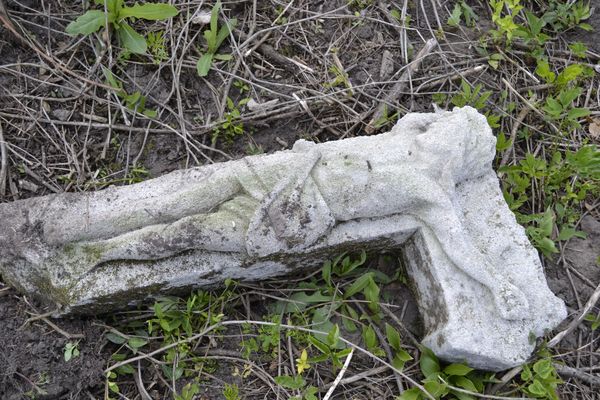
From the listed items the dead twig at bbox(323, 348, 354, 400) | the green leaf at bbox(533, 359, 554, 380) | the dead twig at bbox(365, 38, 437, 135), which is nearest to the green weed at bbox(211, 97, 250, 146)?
the dead twig at bbox(365, 38, 437, 135)

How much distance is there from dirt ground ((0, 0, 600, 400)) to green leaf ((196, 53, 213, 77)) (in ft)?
0.35

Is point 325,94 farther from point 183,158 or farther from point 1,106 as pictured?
point 1,106

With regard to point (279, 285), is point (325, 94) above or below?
above

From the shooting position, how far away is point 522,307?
9.73ft

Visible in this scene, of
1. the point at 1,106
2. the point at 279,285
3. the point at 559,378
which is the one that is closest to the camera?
the point at 559,378

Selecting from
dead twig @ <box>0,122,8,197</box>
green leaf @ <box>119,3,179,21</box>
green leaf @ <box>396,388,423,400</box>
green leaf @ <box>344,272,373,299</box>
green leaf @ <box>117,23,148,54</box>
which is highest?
green leaf @ <box>119,3,179,21</box>

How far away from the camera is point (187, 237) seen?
293 centimetres

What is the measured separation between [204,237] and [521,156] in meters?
2.11

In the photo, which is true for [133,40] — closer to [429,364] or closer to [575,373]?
[429,364]

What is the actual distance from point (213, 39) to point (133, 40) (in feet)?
1.58

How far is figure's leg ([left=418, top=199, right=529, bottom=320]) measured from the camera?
117 inches

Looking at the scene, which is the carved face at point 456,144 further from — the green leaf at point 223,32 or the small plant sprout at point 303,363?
the green leaf at point 223,32

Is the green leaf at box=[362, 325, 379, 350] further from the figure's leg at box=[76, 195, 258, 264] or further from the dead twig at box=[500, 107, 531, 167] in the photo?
the dead twig at box=[500, 107, 531, 167]

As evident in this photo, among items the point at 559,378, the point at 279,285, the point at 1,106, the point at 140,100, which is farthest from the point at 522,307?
the point at 1,106
